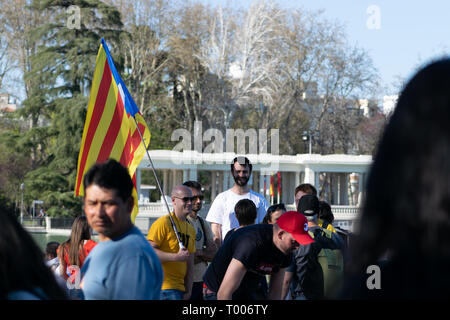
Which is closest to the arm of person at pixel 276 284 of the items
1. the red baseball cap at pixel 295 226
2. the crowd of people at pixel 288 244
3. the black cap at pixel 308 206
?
the crowd of people at pixel 288 244

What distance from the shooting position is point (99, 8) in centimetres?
4462

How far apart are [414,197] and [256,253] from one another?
3.23 meters

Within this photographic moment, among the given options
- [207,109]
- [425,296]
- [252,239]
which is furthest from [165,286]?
[207,109]

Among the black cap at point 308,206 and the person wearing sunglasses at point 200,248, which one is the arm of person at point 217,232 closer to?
the person wearing sunglasses at point 200,248

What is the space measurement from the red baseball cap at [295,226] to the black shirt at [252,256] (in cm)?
11

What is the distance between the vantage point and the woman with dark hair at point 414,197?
1420 millimetres

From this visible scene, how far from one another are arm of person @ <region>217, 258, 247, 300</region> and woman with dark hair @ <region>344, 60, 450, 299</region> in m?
2.98

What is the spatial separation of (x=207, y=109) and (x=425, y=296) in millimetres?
53584

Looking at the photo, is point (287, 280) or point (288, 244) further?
point (287, 280)

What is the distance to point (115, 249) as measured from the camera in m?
2.94

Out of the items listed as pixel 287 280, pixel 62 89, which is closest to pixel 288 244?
pixel 287 280
